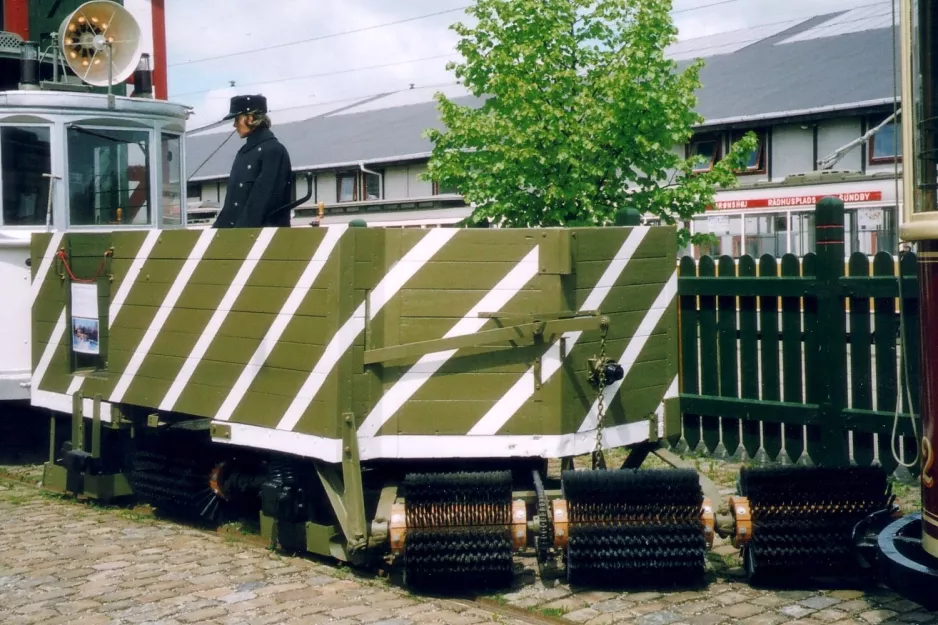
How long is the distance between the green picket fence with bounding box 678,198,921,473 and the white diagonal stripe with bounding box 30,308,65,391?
15.3 feet

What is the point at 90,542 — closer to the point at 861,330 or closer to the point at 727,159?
the point at 861,330

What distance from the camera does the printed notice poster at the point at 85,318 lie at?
7.66 meters

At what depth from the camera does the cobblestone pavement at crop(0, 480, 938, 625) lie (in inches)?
206

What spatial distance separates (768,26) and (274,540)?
4338cm

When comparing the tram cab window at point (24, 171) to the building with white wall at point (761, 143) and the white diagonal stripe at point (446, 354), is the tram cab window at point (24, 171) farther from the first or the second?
the building with white wall at point (761, 143)

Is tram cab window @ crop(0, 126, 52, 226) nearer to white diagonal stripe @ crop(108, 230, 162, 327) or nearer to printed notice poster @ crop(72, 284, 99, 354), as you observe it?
printed notice poster @ crop(72, 284, 99, 354)

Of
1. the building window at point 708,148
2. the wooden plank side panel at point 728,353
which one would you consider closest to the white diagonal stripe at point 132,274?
the wooden plank side panel at point 728,353

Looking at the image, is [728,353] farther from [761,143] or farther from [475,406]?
[761,143]

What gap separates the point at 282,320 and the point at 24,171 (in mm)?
4592

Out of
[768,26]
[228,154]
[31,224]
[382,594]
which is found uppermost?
[768,26]

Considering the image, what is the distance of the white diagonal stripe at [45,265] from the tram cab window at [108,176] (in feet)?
4.93

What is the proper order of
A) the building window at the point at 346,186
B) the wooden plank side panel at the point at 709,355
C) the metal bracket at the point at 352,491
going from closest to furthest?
the metal bracket at the point at 352,491, the wooden plank side panel at the point at 709,355, the building window at the point at 346,186

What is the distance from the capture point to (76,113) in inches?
380

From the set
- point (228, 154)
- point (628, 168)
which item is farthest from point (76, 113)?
point (228, 154)
